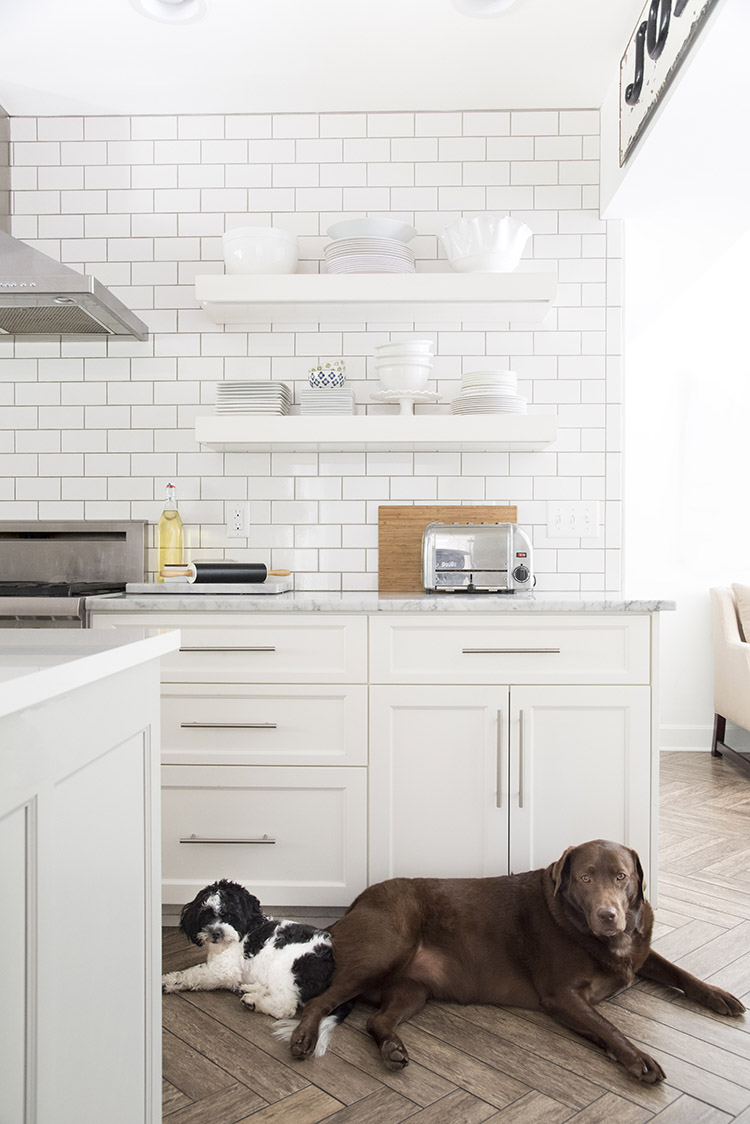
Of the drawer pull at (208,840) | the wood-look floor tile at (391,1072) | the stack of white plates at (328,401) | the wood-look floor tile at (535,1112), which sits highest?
the stack of white plates at (328,401)

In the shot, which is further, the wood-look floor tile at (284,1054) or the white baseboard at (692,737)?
the white baseboard at (692,737)

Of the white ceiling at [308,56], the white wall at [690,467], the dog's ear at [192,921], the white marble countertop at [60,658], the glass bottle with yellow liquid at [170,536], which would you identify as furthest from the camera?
the white wall at [690,467]

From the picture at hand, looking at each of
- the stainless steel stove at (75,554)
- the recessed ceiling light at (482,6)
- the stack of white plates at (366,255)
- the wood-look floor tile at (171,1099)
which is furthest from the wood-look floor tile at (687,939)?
the recessed ceiling light at (482,6)

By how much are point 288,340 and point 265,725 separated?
142 centimetres

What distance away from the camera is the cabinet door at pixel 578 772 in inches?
89.9

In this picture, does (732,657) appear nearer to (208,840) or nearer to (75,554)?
(208,840)

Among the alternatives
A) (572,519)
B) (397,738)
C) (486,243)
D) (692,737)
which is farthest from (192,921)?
(692,737)

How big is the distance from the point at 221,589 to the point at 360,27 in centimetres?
172

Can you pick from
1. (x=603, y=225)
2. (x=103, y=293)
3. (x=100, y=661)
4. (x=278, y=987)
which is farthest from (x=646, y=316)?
(x=100, y=661)

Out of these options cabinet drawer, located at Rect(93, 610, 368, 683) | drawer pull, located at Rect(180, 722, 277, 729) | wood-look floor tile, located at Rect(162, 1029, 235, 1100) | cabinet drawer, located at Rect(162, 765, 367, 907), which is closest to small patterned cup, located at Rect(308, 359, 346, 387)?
cabinet drawer, located at Rect(93, 610, 368, 683)

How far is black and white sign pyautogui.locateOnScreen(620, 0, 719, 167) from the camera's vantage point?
2.06m

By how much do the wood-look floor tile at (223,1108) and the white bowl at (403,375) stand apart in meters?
2.00

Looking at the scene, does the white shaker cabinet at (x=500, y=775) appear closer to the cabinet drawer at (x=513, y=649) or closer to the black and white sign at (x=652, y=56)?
the cabinet drawer at (x=513, y=649)

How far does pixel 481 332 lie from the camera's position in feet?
9.88
